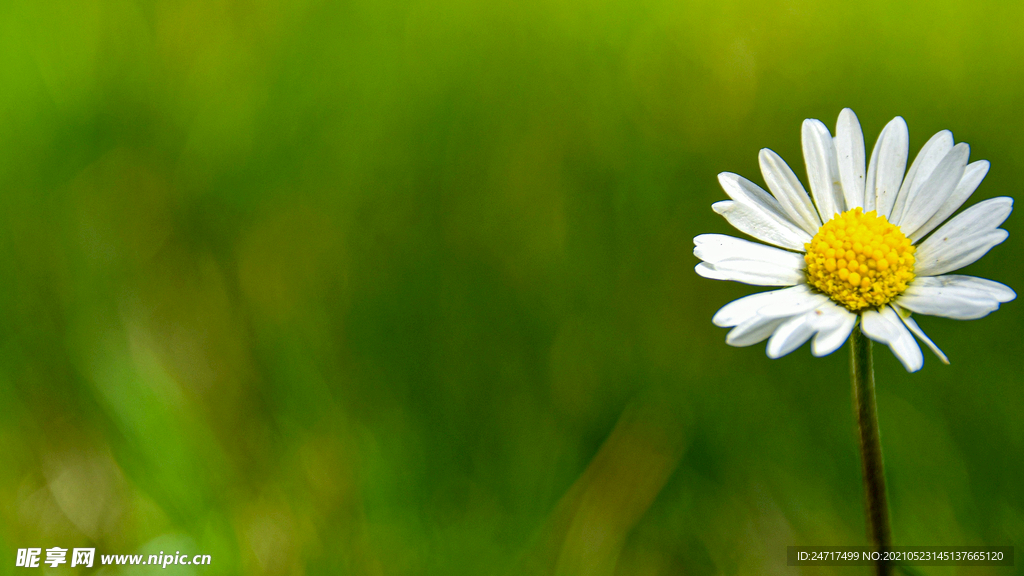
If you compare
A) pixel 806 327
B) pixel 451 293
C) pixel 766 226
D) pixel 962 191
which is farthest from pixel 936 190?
pixel 451 293

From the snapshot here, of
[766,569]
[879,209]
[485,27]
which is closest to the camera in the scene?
[879,209]

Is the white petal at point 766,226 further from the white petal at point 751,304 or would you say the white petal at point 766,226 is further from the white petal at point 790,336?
the white petal at point 790,336

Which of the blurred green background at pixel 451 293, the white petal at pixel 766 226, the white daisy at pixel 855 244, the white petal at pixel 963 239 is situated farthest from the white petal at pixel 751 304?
the blurred green background at pixel 451 293

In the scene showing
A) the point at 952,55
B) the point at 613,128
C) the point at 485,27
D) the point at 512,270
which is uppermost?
the point at 485,27

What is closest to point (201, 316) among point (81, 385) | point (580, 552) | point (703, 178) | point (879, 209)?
point (81, 385)

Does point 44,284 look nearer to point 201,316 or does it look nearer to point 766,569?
point 201,316

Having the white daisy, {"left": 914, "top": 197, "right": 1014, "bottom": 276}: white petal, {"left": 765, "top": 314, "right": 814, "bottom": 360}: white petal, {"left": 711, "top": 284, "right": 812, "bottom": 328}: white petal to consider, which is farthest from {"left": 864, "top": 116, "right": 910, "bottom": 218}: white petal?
{"left": 765, "top": 314, "right": 814, "bottom": 360}: white petal

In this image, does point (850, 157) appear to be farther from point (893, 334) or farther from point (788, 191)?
point (893, 334)
